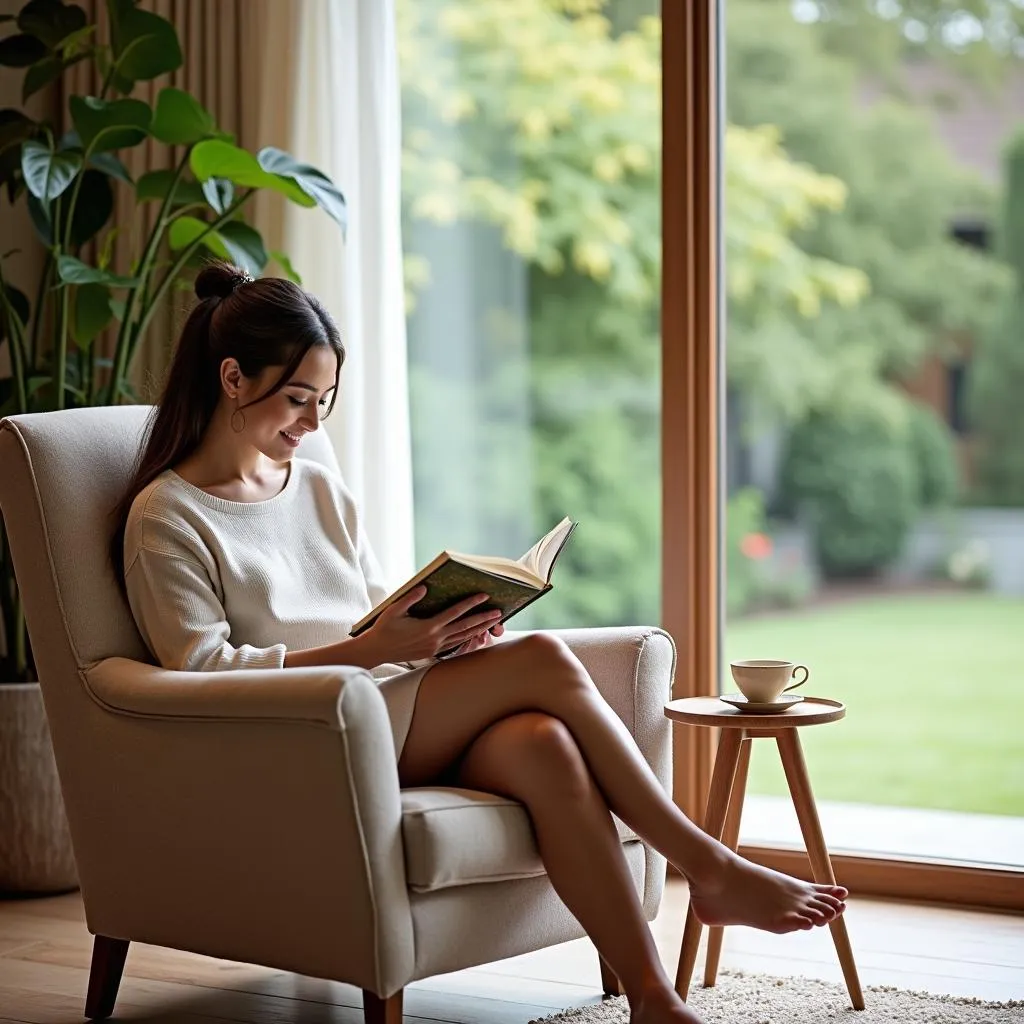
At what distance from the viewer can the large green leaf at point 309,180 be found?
3.06 m

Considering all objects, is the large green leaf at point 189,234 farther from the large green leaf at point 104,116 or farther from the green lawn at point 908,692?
the green lawn at point 908,692

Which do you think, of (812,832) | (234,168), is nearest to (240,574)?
(812,832)

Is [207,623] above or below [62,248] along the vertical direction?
below

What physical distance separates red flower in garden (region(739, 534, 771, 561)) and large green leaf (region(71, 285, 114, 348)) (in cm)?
254

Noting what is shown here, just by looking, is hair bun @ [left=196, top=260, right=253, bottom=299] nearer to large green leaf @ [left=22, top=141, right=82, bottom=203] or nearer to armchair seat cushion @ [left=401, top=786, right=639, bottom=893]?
large green leaf @ [left=22, top=141, right=82, bottom=203]

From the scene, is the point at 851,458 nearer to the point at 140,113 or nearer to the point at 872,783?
the point at 872,783

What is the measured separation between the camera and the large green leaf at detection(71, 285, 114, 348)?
3.19 metres

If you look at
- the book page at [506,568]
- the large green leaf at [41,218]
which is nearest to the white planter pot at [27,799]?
the large green leaf at [41,218]

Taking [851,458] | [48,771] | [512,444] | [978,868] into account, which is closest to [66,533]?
[48,771]

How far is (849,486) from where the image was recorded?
195 inches

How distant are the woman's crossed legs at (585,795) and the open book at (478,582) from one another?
114mm

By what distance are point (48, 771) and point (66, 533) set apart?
1.08 metres

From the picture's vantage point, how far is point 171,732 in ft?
7.06

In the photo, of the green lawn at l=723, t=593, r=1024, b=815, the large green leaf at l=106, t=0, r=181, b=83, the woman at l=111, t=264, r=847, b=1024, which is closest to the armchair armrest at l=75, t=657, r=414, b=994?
the woman at l=111, t=264, r=847, b=1024
